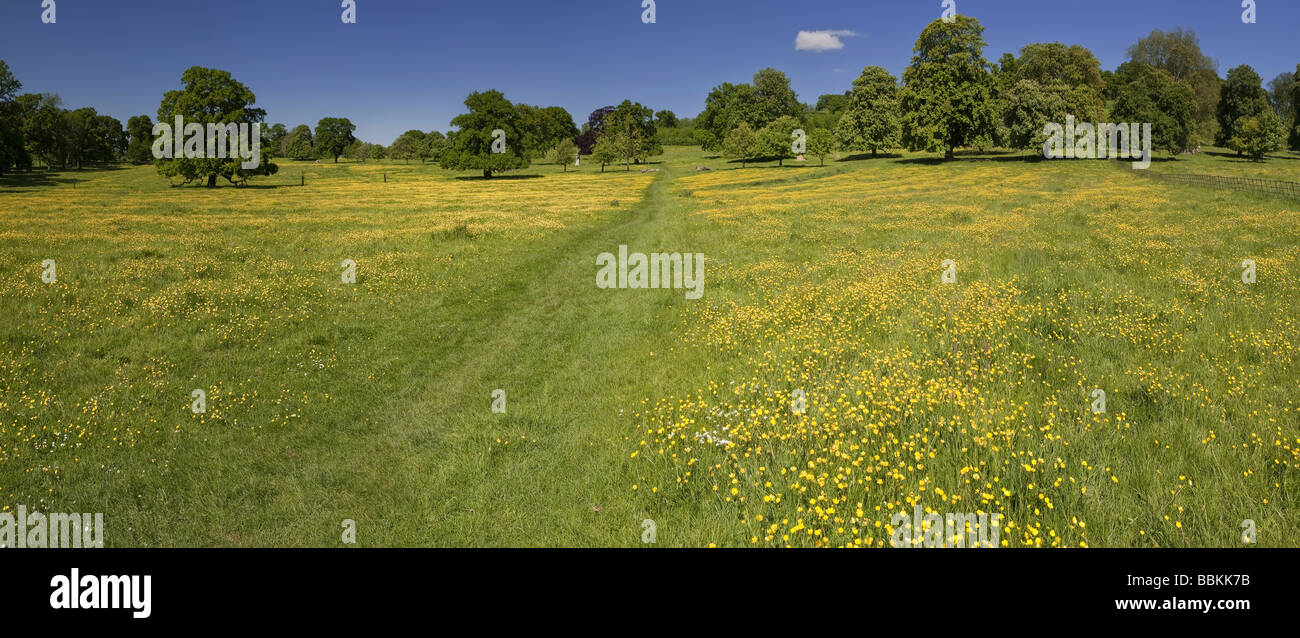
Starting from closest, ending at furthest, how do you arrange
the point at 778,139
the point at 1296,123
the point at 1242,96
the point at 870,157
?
the point at 1242,96
the point at 1296,123
the point at 778,139
the point at 870,157

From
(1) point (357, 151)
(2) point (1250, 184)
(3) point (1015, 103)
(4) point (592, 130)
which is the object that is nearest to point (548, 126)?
(4) point (592, 130)

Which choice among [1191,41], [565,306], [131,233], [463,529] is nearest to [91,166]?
[131,233]

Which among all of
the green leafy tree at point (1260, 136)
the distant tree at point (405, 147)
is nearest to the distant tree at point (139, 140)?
the distant tree at point (405, 147)

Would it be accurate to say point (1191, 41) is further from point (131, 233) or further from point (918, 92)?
point (131, 233)

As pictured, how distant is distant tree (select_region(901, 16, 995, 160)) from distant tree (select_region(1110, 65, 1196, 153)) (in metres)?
20.9

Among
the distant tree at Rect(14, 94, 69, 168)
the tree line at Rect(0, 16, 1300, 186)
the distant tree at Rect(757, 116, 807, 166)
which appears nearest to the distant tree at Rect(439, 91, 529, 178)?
the tree line at Rect(0, 16, 1300, 186)

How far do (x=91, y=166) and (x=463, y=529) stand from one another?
16098 cm

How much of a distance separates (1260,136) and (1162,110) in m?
13.7

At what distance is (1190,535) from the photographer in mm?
5340

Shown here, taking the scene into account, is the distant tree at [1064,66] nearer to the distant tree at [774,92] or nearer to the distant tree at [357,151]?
the distant tree at [774,92]

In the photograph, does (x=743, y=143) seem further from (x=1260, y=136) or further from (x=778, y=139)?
(x=1260, y=136)

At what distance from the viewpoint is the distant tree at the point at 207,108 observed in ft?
205

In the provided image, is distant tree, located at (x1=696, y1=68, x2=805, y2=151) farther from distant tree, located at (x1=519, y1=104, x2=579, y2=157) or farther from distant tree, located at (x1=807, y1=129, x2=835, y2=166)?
distant tree, located at (x1=519, y1=104, x2=579, y2=157)

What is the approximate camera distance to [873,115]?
293 feet
